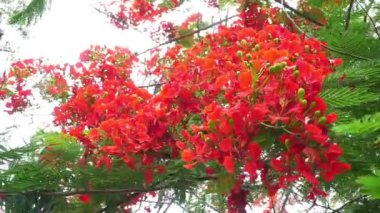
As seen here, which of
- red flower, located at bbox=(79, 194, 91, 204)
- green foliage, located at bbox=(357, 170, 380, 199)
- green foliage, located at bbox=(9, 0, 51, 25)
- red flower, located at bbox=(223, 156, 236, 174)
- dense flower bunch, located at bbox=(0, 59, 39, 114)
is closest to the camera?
green foliage, located at bbox=(357, 170, 380, 199)

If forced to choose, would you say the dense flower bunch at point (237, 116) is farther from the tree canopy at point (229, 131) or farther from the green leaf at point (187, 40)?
the green leaf at point (187, 40)

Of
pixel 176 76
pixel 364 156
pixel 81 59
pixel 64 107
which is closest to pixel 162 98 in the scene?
pixel 176 76

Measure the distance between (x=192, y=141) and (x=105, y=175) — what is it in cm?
62

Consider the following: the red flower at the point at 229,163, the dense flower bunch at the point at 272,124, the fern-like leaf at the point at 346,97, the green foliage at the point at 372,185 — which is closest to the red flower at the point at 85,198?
the dense flower bunch at the point at 272,124

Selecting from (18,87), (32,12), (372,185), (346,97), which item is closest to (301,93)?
(346,97)

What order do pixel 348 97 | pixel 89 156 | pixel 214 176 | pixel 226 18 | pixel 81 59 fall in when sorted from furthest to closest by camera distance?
1. pixel 226 18
2. pixel 81 59
3. pixel 89 156
4. pixel 214 176
5. pixel 348 97

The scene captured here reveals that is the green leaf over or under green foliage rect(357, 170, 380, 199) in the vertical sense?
over

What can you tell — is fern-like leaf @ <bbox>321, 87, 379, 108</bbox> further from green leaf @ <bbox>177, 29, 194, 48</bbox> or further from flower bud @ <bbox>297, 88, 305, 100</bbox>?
green leaf @ <bbox>177, 29, 194, 48</bbox>

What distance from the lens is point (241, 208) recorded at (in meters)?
2.08

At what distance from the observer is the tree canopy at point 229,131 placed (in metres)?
1.47

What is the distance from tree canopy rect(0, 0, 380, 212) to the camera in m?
1.47

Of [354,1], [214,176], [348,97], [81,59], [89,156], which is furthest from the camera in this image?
[81,59]

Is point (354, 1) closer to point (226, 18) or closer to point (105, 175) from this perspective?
point (105, 175)

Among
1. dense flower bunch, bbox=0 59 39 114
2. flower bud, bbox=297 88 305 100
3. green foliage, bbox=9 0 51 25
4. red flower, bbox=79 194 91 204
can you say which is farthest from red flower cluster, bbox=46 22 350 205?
dense flower bunch, bbox=0 59 39 114
